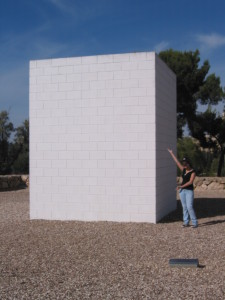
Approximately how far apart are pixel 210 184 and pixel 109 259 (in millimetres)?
13637

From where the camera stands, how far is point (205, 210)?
1341 cm

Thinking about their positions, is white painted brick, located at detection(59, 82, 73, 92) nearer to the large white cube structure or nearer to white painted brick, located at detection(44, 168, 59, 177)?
the large white cube structure

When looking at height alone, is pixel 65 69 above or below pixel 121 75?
above

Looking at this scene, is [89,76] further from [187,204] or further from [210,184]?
[210,184]

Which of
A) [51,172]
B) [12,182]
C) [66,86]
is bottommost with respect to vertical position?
[12,182]

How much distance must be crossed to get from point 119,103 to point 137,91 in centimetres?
53

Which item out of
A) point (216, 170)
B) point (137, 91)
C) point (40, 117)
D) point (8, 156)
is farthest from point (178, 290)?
point (8, 156)

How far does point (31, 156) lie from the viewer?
11586 millimetres

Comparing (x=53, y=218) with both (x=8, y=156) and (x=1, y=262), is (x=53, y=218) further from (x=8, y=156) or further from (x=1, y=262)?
(x=8, y=156)

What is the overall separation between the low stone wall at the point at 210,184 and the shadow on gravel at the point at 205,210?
3684mm

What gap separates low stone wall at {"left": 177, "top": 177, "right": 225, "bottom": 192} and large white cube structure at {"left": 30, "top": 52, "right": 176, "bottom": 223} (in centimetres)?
886

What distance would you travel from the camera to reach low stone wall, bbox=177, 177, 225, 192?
20.1 m

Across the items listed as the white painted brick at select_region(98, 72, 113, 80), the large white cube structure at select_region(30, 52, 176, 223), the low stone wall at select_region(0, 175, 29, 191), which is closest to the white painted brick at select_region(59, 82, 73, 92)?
the large white cube structure at select_region(30, 52, 176, 223)

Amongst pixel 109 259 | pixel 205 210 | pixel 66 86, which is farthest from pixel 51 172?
pixel 205 210
